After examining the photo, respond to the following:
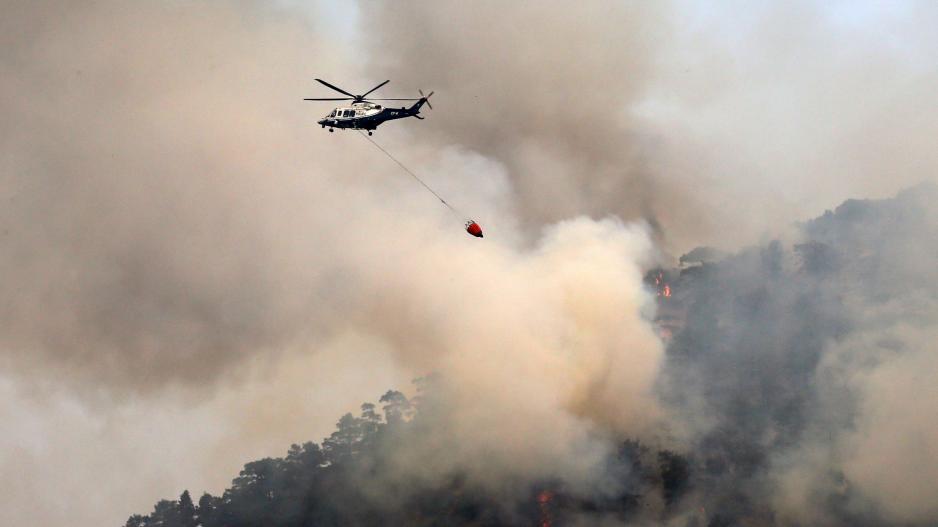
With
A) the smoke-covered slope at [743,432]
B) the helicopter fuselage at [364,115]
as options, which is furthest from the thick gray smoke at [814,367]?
the helicopter fuselage at [364,115]

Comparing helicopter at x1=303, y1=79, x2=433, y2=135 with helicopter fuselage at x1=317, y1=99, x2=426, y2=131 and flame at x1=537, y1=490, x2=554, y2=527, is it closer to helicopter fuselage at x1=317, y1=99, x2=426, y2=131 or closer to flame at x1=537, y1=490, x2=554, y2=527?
helicopter fuselage at x1=317, y1=99, x2=426, y2=131

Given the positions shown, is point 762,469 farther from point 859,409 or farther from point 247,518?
point 247,518

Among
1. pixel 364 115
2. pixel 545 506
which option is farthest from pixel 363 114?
pixel 545 506

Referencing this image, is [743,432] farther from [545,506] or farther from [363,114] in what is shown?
[363,114]

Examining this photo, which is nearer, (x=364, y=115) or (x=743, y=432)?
(x=364, y=115)

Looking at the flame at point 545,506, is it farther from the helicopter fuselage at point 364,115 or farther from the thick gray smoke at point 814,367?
the helicopter fuselage at point 364,115

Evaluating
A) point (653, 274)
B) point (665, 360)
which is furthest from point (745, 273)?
point (665, 360)

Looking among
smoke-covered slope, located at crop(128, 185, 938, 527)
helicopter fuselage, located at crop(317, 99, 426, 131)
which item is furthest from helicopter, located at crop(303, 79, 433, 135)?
smoke-covered slope, located at crop(128, 185, 938, 527)
